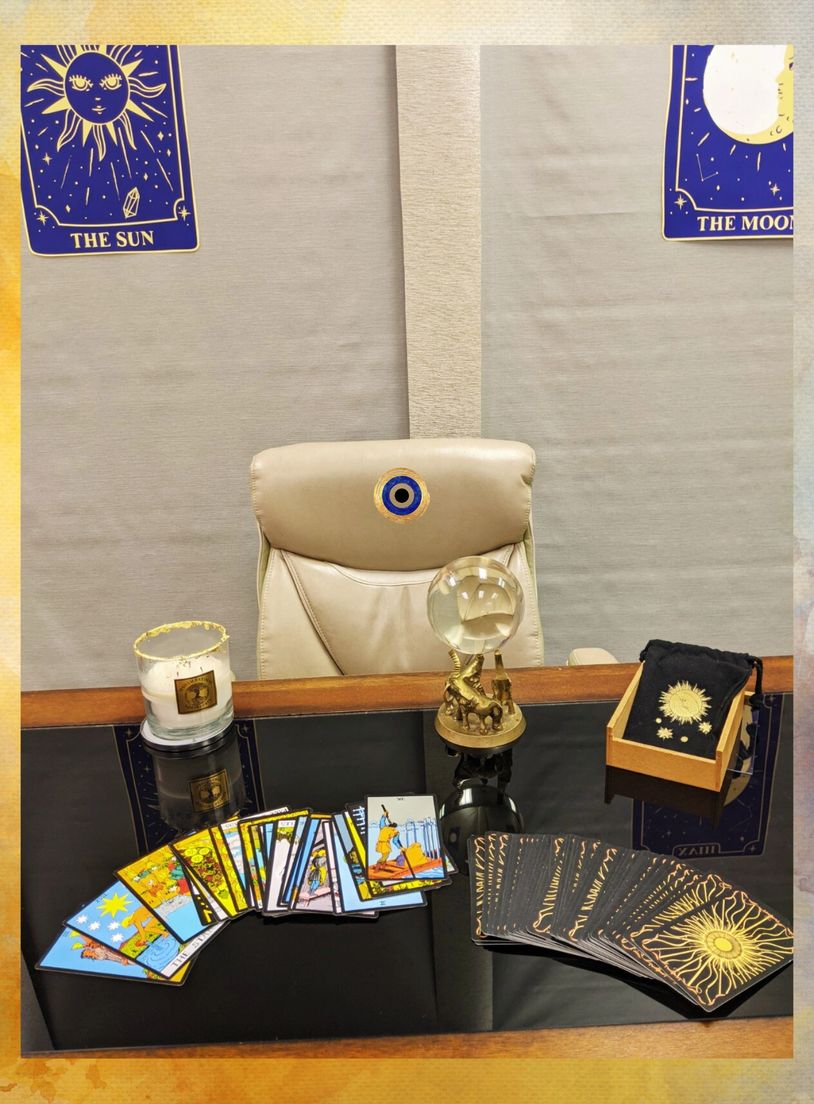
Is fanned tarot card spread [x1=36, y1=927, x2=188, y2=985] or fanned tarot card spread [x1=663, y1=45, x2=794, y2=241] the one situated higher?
fanned tarot card spread [x1=663, y1=45, x2=794, y2=241]

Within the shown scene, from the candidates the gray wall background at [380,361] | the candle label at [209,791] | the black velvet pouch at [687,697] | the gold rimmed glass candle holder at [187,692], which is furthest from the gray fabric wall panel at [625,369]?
the candle label at [209,791]

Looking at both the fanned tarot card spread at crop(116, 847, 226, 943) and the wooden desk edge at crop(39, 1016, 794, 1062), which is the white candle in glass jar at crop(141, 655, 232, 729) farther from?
the wooden desk edge at crop(39, 1016, 794, 1062)

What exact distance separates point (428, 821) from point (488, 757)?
0.61 ft

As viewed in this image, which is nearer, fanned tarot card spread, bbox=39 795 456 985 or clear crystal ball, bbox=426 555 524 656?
fanned tarot card spread, bbox=39 795 456 985

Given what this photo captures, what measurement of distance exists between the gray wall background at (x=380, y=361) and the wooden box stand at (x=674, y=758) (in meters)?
1.29

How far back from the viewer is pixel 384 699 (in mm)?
1340

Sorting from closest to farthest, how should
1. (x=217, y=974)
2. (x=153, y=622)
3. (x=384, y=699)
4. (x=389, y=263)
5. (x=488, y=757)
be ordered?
(x=217, y=974) < (x=488, y=757) < (x=384, y=699) < (x=389, y=263) < (x=153, y=622)

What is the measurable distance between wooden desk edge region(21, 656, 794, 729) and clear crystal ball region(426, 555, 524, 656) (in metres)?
0.19

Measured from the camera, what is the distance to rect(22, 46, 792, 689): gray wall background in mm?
2139

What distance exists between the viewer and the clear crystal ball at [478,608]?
118cm

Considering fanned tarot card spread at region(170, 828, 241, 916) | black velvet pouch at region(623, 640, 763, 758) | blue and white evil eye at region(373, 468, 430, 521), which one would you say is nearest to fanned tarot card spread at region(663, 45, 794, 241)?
blue and white evil eye at region(373, 468, 430, 521)

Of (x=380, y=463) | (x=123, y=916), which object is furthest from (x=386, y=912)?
(x=380, y=463)

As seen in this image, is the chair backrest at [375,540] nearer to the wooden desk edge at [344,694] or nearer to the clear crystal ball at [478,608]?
the wooden desk edge at [344,694]

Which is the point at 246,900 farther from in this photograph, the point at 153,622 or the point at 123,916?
the point at 153,622
